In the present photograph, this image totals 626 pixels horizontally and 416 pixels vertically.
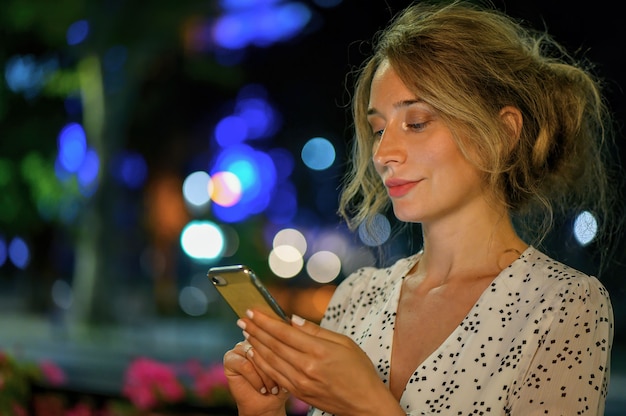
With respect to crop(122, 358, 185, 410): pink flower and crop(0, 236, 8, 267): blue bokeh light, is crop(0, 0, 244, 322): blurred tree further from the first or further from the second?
crop(122, 358, 185, 410): pink flower

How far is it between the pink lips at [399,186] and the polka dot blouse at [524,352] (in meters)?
0.21

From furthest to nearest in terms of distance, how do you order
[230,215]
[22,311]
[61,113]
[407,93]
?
[22,311] < [230,215] < [61,113] < [407,93]

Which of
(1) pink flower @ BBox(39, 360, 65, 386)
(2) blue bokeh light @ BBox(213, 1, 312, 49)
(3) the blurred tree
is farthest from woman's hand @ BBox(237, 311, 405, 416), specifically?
(3) the blurred tree

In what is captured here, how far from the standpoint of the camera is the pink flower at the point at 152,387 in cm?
299

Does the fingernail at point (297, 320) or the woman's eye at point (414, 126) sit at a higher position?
the woman's eye at point (414, 126)

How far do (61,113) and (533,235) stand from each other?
8280mm

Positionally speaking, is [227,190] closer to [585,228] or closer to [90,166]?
[90,166]

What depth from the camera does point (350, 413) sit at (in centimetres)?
130

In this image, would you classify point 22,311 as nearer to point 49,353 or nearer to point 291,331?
point 49,353

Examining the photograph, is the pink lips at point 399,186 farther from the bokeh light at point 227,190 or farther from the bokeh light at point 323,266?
the bokeh light at point 323,266

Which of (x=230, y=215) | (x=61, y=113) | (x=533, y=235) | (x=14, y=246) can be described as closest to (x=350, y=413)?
(x=533, y=235)

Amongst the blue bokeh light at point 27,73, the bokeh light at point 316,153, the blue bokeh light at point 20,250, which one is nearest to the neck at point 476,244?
the bokeh light at point 316,153

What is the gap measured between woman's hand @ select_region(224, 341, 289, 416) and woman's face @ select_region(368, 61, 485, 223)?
35cm

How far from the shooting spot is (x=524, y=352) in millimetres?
1332
